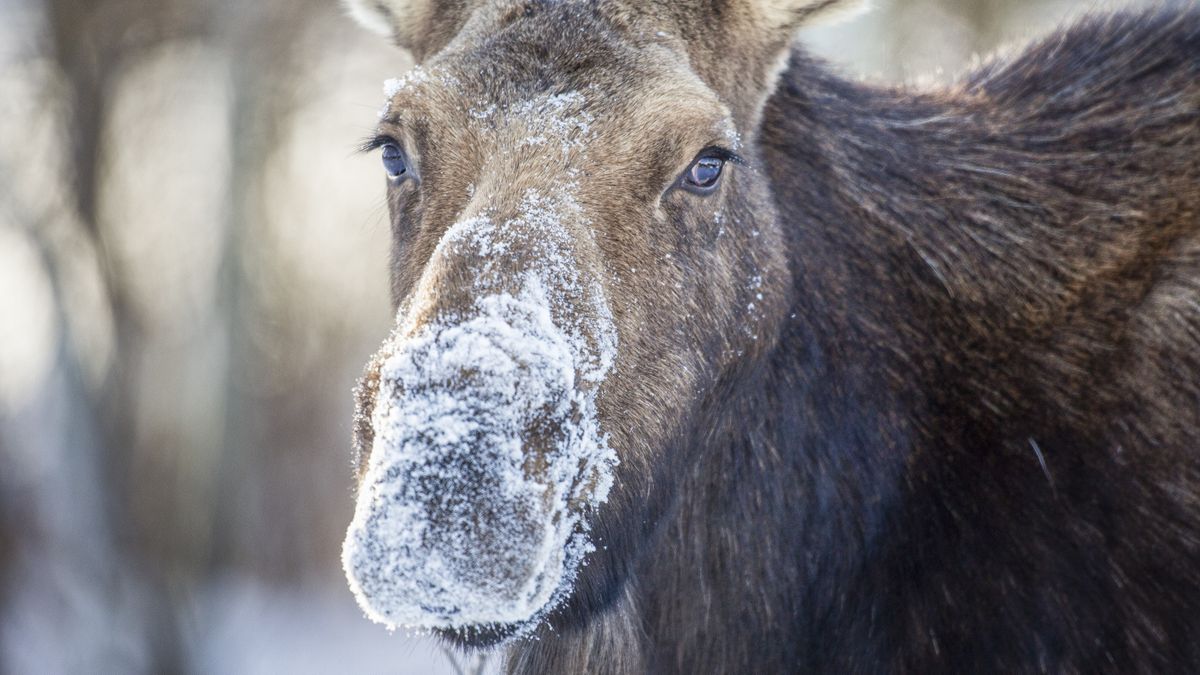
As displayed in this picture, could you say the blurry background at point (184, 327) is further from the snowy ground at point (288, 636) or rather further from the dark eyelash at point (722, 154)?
the dark eyelash at point (722, 154)

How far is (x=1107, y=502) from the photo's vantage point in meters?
3.40

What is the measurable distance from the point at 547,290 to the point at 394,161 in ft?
3.20

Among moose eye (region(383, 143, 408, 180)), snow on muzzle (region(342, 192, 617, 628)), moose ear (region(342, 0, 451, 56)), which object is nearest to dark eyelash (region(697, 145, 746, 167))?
snow on muzzle (region(342, 192, 617, 628))

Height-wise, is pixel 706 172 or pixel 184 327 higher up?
pixel 706 172

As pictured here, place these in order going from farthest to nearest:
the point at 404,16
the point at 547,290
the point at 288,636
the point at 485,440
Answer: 1. the point at 288,636
2. the point at 404,16
3. the point at 547,290
4. the point at 485,440

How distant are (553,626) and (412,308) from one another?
39.7 inches

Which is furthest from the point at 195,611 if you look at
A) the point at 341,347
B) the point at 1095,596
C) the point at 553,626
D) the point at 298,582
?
the point at 1095,596

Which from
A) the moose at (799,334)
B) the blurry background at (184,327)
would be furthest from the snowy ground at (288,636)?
the moose at (799,334)

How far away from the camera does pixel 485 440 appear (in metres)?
2.58

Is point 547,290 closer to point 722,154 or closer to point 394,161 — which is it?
point 722,154

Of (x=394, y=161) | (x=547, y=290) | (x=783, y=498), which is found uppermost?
(x=394, y=161)

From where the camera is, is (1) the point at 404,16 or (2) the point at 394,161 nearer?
(2) the point at 394,161

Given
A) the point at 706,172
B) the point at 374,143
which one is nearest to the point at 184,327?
the point at 374,143

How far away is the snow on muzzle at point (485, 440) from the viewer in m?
2.53
